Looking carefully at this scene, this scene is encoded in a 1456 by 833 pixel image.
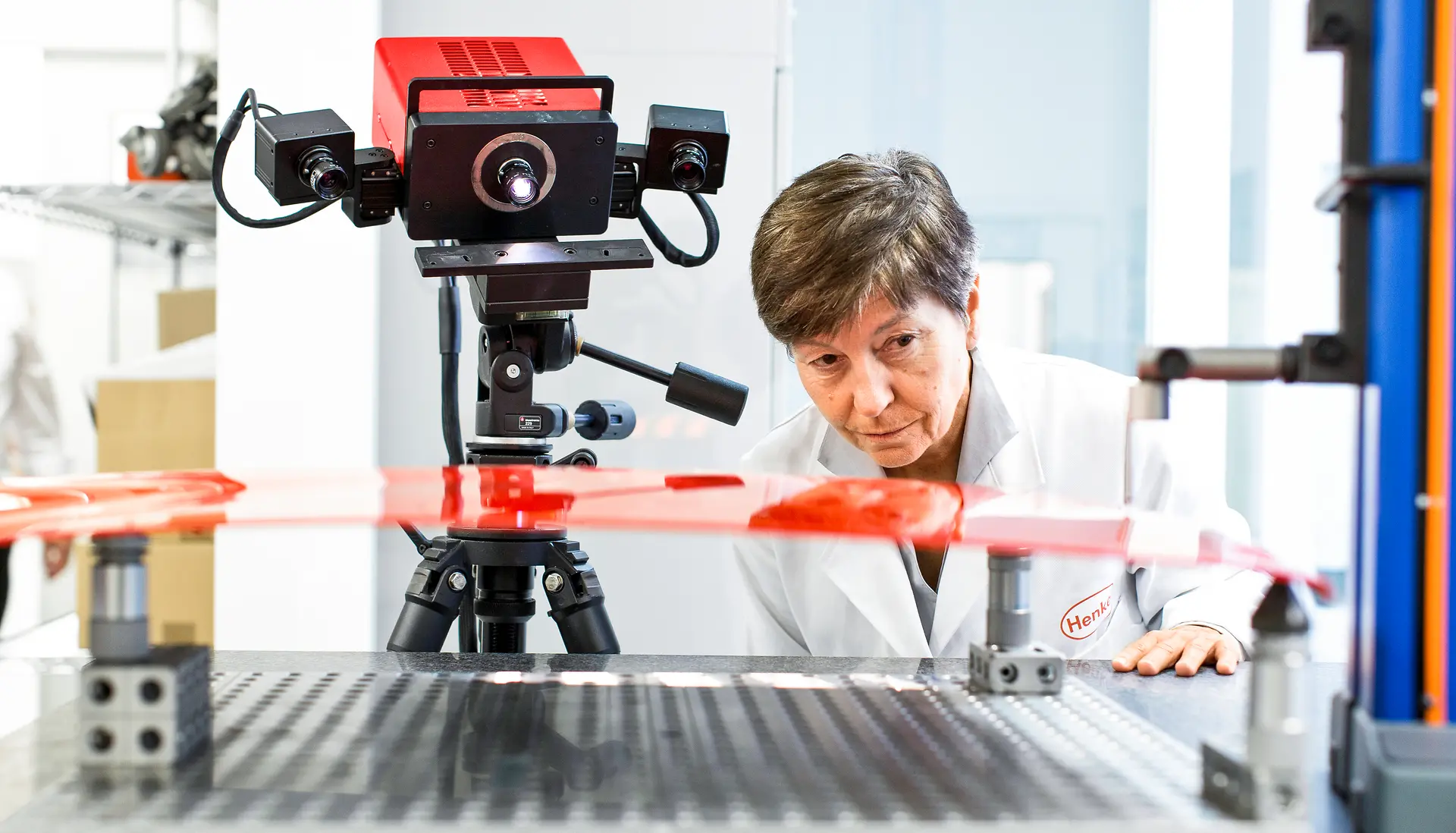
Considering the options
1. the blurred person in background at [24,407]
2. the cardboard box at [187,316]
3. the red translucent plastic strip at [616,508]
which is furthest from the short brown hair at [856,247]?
the blurred person in background at [24,407]

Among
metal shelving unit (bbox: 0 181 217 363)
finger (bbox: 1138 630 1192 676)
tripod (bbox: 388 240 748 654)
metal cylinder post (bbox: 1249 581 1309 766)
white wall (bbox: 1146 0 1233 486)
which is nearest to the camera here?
metal cylinder post (bbox: 1249 581 1309 766)

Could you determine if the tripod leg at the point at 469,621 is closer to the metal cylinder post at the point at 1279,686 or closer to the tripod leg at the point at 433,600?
the tripod leg at the point at 433,600

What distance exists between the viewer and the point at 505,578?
1023 mm

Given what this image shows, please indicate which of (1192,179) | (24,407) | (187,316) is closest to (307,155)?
(187,316)

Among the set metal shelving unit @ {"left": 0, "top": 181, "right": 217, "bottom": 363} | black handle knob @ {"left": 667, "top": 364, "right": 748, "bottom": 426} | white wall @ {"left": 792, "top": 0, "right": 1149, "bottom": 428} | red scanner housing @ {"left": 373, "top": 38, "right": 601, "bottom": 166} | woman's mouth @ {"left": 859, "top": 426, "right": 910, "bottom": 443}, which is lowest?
woman's mouth @ {"left": 859, "top": 426, "right": 910, "bottom": 443}

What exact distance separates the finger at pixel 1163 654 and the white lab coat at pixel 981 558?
0.25m

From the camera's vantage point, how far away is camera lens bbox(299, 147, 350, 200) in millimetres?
887

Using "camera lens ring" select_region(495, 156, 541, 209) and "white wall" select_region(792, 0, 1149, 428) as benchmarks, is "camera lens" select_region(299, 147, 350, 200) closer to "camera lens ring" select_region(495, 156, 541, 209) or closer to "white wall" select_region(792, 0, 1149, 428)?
"camera lens ring" select_region(495, 156, 541, 209)

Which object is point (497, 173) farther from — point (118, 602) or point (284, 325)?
point (284, 325)

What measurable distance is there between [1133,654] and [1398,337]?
1.23 feet

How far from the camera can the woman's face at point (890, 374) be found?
3.61 ft

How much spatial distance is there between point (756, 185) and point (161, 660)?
1712mm

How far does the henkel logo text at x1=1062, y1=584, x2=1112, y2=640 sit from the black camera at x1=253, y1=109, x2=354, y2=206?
2.73 ft

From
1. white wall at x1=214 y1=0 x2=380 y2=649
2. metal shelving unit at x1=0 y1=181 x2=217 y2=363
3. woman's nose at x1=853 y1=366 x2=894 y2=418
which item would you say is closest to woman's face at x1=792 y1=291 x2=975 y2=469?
woman's nose at x1=853 y1=366 x2=894 y2=418
